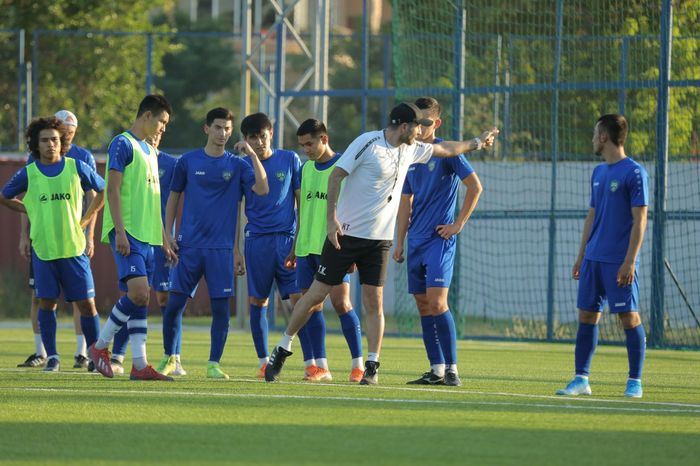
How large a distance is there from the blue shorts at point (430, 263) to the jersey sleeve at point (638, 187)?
5.09 feet

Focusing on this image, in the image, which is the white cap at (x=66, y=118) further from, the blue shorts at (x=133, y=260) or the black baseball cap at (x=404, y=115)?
the black baseball cap at (x=404, y=115)

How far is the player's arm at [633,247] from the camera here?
989cm

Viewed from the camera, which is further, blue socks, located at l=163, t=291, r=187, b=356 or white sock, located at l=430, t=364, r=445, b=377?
blue socks, located at l=163, t=291, r=187, b=356

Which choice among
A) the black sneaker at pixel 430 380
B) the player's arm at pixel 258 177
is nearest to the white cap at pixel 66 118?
the player's arm at pixel 258 177

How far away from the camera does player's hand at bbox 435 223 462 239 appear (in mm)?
10672

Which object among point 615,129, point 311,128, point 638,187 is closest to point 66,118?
point 311,128

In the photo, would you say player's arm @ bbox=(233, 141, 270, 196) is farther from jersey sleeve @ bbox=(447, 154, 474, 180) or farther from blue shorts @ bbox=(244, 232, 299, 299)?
jersey sleeve @ bbox=(447, 154, 474, 180)

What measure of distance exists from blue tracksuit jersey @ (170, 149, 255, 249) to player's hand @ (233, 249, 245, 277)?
26 cm

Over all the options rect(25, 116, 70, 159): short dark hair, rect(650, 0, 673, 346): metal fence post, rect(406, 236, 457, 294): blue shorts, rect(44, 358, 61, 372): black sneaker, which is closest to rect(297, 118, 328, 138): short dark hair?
rect(406, 236, 457, 294): blue shorts

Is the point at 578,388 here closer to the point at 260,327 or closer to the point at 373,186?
the point at 373,186

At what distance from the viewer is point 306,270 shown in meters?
11.4

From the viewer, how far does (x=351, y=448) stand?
277 inches

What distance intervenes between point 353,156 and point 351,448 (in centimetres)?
343

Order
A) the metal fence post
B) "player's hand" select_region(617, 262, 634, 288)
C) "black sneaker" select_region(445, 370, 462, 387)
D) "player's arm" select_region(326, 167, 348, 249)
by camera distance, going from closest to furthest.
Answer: "player's hand" select_region(617, 262, 634, 288) → "player's arm" select_region(326, 167, 348, 249) → "black sneaker" select_region(445, 370, 462, 387) → the metal fence post
